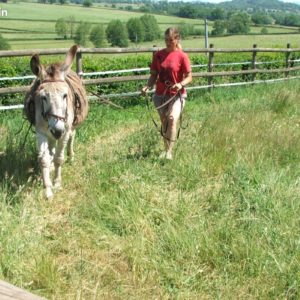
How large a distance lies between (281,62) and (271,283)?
14160 mm

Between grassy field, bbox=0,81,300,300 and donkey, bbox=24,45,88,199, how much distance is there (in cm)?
29

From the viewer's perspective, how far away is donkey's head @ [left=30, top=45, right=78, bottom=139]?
402 cm

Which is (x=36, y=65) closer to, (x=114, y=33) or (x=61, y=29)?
(x=114, y=33)

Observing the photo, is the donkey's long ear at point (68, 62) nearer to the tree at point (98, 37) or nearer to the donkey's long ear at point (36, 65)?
the donkey's long ear at point (36, 65)

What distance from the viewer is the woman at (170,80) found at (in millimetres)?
5230

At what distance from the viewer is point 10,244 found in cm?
316

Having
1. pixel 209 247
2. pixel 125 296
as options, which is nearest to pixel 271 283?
pixel 209 247

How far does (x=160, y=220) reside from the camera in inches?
151

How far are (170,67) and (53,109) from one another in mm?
1760

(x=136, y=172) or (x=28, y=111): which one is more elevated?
(x=28, y=111)

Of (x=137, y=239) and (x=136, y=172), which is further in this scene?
(x=136, y=172)

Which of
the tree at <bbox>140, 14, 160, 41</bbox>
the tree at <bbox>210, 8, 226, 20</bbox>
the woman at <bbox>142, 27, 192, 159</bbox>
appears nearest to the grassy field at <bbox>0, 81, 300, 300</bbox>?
the woman at <bbox>142, 27, 192, 159</bbox>

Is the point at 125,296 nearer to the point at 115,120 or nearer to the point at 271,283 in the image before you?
the point at 271,283

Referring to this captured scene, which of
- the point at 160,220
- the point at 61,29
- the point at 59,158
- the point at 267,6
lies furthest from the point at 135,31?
the point at 267,6
